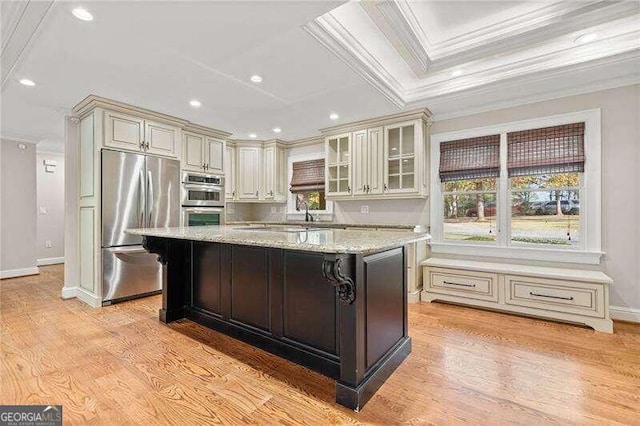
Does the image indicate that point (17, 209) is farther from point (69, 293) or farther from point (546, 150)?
point (546, 150)

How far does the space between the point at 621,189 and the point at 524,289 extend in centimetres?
143

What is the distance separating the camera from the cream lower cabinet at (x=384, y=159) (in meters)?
3.97

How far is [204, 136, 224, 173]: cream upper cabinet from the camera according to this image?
4.73 m

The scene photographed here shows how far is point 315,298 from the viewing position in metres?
2.10

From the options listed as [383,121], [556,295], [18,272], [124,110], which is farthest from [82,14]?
[18,272]

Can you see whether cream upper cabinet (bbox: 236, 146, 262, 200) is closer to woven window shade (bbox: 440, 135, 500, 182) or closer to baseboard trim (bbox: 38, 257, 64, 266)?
woven window shade (bbox: 440, 135, 500, 182)

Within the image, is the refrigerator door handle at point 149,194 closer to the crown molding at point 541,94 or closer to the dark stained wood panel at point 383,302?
the dark stained wood panel at point 383,302

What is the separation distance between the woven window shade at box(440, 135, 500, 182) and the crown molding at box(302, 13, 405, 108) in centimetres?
127

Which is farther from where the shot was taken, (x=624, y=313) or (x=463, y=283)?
(x=463, y=283)

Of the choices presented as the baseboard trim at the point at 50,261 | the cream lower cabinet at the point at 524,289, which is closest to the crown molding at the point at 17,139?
the baseboard trim at the point at 50,261

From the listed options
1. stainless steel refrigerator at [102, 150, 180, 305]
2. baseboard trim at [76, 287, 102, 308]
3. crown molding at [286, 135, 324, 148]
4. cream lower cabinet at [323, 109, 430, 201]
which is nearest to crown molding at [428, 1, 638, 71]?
cream lower cabinet at [323, 109, 430, 201]

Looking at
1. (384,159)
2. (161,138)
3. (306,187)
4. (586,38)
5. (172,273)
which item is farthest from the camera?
(306,187)

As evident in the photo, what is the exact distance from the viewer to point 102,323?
9.98 feet

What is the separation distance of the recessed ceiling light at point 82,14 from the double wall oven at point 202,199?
2438mm
